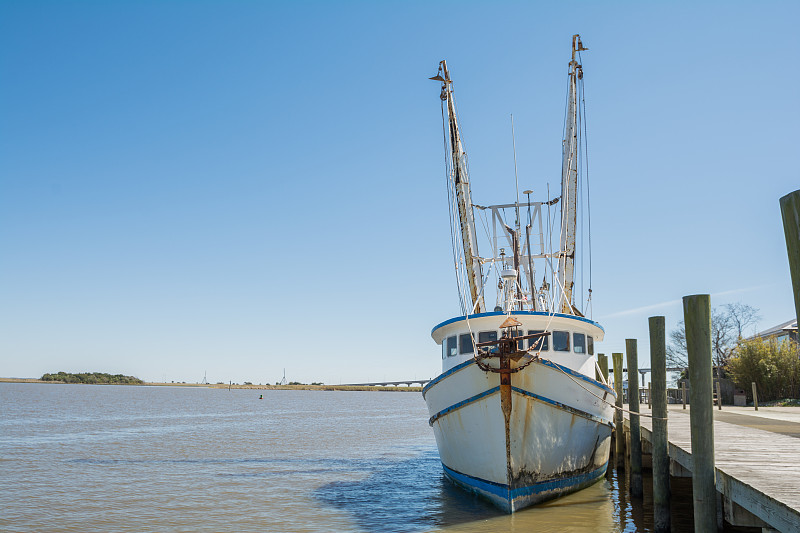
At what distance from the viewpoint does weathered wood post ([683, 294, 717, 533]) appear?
→ 792 centimetres

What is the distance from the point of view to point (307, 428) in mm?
44656

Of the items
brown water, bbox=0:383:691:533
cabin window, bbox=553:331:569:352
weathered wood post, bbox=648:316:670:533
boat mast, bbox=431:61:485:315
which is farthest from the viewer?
boat mast, bbox=431:61:485:315

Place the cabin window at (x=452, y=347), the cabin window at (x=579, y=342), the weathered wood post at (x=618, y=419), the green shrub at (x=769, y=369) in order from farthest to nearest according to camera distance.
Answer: the green shrub at (x=769, y=369)
the weathered wood post at (x=618, y=419)
the cabin window at (x=452, y=347)
the cabin window at (x=579, y=342)

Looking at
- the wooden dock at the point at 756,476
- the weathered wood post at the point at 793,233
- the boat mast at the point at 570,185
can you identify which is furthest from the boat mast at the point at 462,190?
the weathered wood post at the point at 793,233

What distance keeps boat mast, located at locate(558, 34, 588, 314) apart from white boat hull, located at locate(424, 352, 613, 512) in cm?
861

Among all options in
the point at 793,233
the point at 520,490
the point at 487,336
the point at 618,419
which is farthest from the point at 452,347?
the point at 793,233

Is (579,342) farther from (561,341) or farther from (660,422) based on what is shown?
(660,422)

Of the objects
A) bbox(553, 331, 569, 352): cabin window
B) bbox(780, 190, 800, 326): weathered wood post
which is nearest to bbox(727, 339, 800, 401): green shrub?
bbox(553, 331, 569, 352): cabin window

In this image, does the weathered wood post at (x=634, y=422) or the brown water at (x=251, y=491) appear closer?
the brown water at (x=251, y=491)

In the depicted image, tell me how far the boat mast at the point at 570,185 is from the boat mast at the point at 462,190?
134 inches

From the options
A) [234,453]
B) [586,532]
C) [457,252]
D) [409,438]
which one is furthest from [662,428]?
[409,438]

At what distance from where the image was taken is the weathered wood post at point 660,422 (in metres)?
11.1

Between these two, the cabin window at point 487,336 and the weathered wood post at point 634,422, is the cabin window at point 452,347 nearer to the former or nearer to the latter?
the cabin window at point 487,336

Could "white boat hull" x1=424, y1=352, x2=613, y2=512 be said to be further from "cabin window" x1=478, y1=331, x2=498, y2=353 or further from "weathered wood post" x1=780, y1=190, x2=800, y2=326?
"weathered wood post" x1=780, y1=190, x2=800, y2=326
